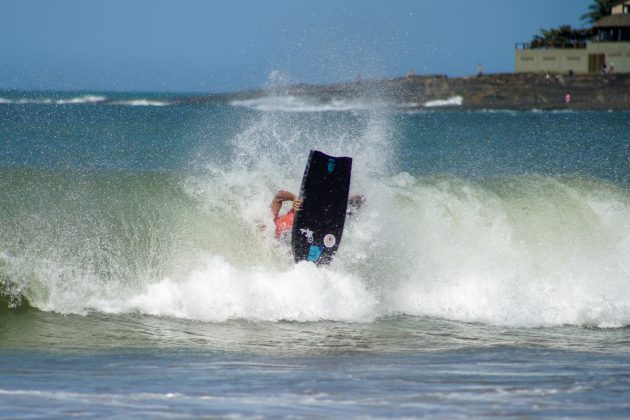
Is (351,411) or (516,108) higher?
(516,108)

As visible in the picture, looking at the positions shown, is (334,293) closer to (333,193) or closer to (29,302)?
(333,193)

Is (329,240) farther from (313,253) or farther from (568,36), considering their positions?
(568,36)

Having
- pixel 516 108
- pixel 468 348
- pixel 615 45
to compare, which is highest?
pixel 615 45

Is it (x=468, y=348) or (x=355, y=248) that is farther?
(x=355, y=248)

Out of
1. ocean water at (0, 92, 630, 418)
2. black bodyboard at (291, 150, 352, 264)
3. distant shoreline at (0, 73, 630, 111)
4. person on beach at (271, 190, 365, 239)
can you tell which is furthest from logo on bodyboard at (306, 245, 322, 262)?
distant shoreline at (0, 73, 630, 111)

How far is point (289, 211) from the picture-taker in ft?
36.7

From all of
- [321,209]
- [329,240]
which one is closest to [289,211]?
[321,209]

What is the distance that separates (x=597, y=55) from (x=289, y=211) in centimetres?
8066

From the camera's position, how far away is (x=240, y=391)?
691 cm

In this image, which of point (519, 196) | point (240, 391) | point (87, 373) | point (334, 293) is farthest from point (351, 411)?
point (519, 196)

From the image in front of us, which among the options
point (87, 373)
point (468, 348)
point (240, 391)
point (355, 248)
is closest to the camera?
point (240, 391)

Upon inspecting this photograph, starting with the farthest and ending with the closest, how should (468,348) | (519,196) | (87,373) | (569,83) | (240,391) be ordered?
(569,83) < (519,196) < (468,348) < (87,373) < (240,391)

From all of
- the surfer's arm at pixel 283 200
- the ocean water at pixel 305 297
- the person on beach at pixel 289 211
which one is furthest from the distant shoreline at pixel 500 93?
the surfer's arm at pixel 283 200

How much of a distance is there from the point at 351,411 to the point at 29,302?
5.71 meters
